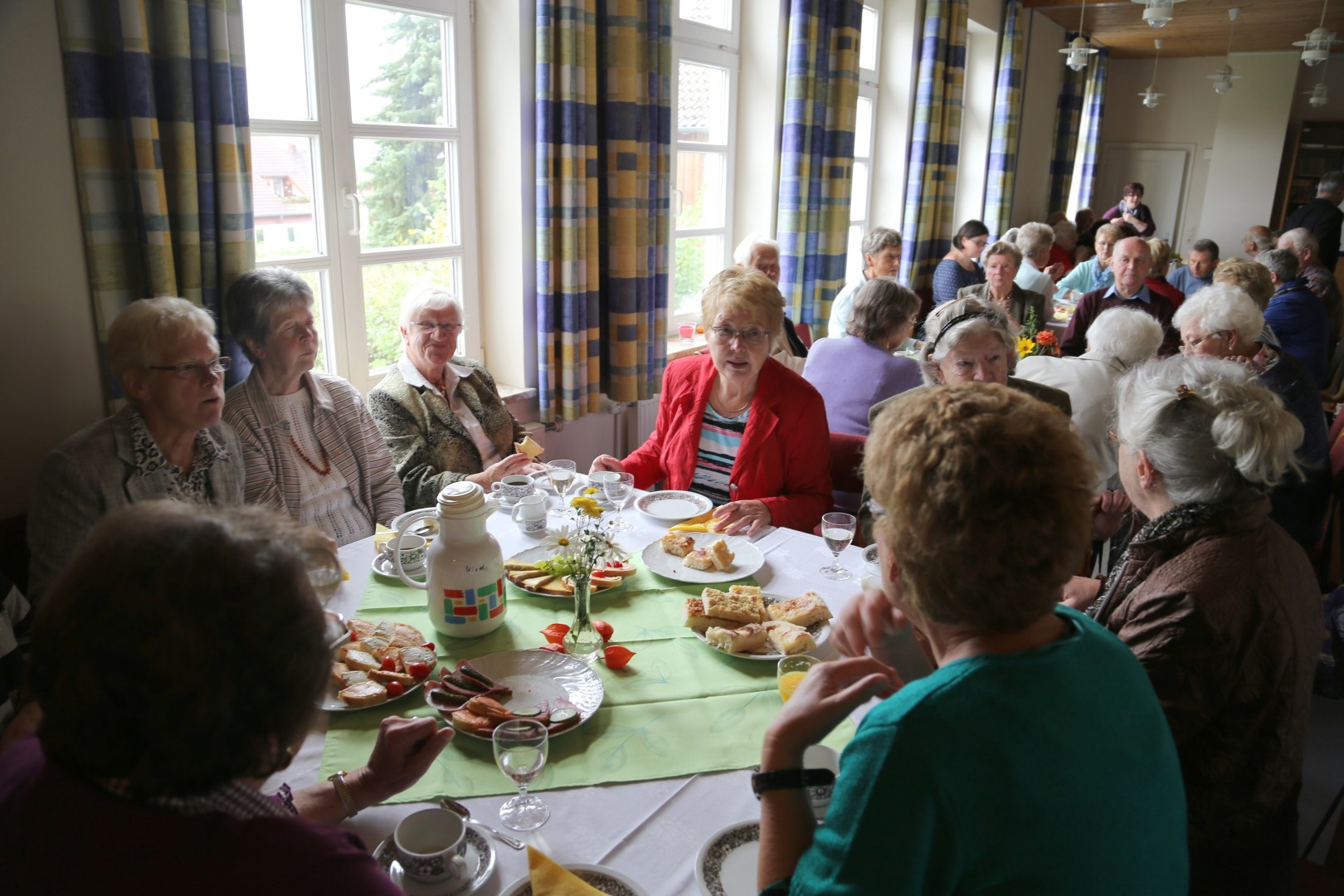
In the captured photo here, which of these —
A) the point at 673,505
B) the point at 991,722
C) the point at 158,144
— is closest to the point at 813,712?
the point at 991,722

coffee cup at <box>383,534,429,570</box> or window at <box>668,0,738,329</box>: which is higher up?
window at <box>668,0,738,329</box>

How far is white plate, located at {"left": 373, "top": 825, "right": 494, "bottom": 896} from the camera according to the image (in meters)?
1.04

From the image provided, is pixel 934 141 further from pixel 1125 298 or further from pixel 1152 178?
pixel 1152 178

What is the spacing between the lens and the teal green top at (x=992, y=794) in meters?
0.84

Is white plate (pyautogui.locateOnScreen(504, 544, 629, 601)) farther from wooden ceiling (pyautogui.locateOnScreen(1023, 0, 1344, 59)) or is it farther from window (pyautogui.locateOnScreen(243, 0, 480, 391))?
wooden ceiling (pyautogui.locateOnScreen(1023, 0, 1344, 59))

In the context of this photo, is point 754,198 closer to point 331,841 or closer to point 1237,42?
point 331,841

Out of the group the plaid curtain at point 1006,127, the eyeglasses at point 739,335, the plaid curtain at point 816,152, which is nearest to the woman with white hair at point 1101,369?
the eyeglasses at point 739,335

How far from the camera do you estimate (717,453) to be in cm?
269

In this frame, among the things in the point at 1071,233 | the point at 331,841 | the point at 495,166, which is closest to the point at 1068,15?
the point at 1071,233

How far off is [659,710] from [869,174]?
6.12 meters

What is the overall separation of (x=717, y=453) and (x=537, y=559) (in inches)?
35.3

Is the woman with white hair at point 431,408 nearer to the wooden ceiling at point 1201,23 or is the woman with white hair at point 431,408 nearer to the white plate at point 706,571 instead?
the white plate at point 706,571

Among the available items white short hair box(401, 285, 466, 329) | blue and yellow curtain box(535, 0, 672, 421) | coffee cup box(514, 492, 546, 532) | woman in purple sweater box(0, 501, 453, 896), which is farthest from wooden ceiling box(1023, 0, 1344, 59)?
woman in purple sweater box(0, 501, 453, 896)

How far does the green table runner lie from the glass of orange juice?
0.11 feet
